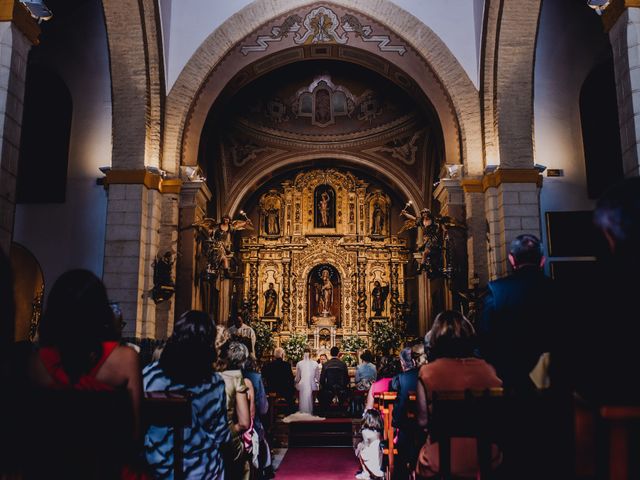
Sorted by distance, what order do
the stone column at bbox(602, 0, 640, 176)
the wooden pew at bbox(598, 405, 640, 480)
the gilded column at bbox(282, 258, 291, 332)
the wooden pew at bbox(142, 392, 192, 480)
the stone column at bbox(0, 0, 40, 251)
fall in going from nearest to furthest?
1. the wooden pew at bbox(598, 405, 640, 480)
2. the wooden pew at bbox(142, 392, 192, 480)
3. the stone column at bbox(602, 0, 640, 176)
4. the stone column at bbox(0, 0, 40, 251)
5. the gilded column at bbox(282, 258, 291, 332)

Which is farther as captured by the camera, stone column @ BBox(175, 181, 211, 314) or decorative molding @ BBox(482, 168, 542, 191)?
stone column @ BBox(175, 181, 211, 314)

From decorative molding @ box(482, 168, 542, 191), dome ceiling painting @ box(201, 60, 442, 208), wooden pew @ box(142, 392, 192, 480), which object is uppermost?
dome ceiling painting @ box(201, 60, 442, 208)

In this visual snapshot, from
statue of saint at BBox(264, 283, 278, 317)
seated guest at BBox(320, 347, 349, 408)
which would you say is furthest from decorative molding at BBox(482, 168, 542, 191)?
statue of saint at BBox(264, 283, 278, 317)

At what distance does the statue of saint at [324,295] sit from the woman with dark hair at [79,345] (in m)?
14.6

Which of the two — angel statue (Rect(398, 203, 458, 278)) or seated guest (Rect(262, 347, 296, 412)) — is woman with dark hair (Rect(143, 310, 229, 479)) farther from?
angel statue (Rect(398, 203, 458, 278))

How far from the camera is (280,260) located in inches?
681

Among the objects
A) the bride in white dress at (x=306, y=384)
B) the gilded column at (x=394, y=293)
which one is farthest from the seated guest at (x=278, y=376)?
the gilded column at (x=394, y=293)

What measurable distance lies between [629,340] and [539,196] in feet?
28.2

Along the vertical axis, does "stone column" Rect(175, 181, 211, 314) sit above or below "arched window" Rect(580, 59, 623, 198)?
below

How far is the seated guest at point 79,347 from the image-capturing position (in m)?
2.41

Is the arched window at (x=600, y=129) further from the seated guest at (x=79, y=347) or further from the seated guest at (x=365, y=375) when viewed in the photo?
the seated guest at (x=79, y=347)

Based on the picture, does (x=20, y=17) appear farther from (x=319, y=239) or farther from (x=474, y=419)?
(x=319, y=239)

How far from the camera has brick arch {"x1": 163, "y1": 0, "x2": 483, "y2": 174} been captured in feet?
34.7

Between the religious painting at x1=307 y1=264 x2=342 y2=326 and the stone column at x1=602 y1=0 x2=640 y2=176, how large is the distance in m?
11.9
